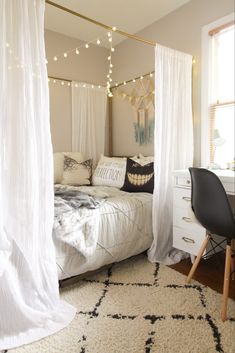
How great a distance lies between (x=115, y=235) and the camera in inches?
80.4

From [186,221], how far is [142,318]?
900mm

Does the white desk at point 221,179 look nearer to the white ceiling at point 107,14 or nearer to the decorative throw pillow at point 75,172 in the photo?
the decorative throw pillow at point 75,172

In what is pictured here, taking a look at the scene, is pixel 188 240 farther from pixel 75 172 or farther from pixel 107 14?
pixel 107 14

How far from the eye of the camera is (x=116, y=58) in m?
3.71

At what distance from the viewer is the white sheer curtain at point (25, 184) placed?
4.42 feet

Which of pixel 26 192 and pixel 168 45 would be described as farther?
pixel 168 45

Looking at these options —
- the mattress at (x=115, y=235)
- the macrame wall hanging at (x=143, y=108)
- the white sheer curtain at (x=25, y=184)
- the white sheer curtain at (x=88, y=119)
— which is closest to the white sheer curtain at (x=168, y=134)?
the mattress at (x=115, y=235)

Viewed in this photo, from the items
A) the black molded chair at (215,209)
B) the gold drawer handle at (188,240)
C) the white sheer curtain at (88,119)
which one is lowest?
the gold drawer handle at (188,240)

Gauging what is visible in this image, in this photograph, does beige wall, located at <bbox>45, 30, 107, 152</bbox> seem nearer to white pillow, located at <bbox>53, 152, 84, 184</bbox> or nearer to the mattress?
white pillow, located at <bbox>53, 152, 84, 184</bbox>

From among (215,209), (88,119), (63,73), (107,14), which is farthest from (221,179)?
(63,73)

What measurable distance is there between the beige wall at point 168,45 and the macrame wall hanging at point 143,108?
14 centimetres

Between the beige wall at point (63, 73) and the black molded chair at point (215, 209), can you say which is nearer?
the black molded chair at point (215, 209)

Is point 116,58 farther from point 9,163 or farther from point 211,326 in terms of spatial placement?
point 211,326

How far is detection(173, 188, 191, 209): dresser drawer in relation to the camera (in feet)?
6.97
